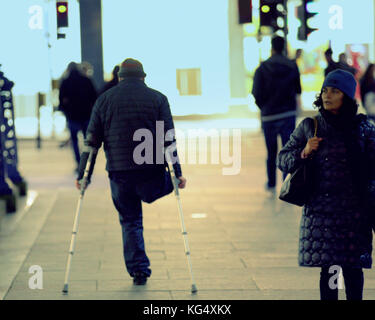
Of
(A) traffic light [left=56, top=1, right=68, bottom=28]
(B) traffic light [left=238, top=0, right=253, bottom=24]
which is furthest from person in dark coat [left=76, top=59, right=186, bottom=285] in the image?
(A) traffic light [left=56, top=1, right=68, bottom=28]

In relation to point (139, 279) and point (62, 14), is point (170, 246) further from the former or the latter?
point (62, 14)

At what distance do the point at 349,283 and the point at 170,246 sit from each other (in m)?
3.51

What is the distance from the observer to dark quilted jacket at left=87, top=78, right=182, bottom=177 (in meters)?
7.40

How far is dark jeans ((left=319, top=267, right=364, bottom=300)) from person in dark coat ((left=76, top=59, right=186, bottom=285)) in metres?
1.88

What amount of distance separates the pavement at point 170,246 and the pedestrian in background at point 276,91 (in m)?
0.91

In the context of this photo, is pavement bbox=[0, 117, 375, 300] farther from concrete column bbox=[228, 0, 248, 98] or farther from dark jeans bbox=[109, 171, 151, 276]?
concrete column bbox=[228, 0, 248, 98]

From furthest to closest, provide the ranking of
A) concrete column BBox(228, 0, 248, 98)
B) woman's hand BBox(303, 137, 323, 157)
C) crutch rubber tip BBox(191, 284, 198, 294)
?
concrete column BBox(228, 0, 248, 98), crutch rubber tip BBox(191, 284, 198, 294), woman's hand BBox(303, 137, 323, 157)

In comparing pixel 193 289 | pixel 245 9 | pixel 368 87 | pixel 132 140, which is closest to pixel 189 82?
pixel 368 87

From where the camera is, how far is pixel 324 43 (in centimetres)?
3450

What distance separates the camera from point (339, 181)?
5.72 meters

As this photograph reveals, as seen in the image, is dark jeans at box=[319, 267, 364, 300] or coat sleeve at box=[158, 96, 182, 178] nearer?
dark jeans at box=[319, 267, 364, 300]

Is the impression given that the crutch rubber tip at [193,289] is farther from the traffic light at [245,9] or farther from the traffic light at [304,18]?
the traffic light at [304,18]
